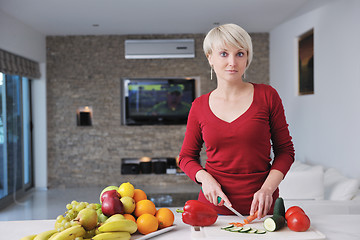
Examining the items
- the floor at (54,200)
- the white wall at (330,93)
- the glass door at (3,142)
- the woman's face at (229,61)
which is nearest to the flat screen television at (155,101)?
the floor at (54,200)

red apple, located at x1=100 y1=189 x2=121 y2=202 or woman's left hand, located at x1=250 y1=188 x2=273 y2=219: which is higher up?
red apple, located at x1=100 y1=189 x2=121 y2=202

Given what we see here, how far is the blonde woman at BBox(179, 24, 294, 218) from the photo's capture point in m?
1.34

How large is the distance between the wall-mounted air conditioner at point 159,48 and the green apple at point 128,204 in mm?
5329

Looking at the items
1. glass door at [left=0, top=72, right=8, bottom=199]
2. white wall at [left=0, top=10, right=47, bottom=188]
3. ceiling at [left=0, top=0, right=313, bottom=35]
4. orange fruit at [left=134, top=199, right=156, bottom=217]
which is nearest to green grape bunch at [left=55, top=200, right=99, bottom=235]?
orange fruit at [left=134, top=199, right=156, bottom=217]

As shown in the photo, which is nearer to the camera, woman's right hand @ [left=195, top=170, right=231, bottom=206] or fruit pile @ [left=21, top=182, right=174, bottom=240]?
fruit pile @ [left=21, top=182, right=174, bottom=240]

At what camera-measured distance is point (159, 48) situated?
639 cm

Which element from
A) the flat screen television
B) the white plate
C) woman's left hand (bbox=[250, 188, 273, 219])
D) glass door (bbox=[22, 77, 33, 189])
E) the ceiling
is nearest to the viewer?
the white plate

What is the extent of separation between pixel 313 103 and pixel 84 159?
3838 mm

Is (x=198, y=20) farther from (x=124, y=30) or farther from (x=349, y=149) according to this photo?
(x=349, y=149)

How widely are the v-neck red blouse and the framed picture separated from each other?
3.36 metres

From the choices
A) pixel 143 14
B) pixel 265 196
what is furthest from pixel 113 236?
pixel 143 14

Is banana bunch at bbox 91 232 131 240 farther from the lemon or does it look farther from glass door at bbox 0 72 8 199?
glass door at bbox 0 72 8 199

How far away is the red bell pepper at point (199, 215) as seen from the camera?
4.00 feet

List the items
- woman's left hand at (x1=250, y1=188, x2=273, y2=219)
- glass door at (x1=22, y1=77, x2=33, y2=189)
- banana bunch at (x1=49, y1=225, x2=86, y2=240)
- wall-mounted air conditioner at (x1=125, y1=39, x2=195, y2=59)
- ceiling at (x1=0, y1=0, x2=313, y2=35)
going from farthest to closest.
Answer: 1. wall-mounted air conditioner at (x1=125, y1=39, x2=195, y2=59)
2. glass door at (x1=22, y1=77, x2=33, y2=189)
3. ceiling at (x1=0, y1=0, x2=313, y2=35)
4. woman's left hand at (x1=250, y1=188, x2=273, y2=219)
5. banana bunch at (x1=49, y1=225, x2=86, y2=240)
